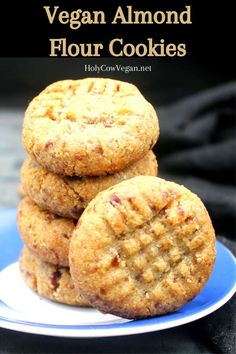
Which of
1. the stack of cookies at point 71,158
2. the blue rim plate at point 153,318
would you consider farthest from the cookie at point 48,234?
the blue rim plate at point 153,318

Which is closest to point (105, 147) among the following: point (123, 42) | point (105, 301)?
point (105, 301)

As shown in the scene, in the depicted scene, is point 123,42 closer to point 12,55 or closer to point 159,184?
point 12,55

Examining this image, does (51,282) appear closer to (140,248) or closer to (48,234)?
(48,234)

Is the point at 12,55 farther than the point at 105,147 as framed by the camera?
Yes

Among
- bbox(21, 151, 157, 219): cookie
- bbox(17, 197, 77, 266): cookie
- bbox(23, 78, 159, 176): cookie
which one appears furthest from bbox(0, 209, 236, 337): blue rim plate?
bbox(23, 78, 159, 176): cookie

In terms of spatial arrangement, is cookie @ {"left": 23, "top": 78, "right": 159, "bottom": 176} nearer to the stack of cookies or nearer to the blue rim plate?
the stack of cookies

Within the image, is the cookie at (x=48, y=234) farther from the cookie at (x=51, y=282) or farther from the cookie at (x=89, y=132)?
the cookie at (x=89, y=132)
